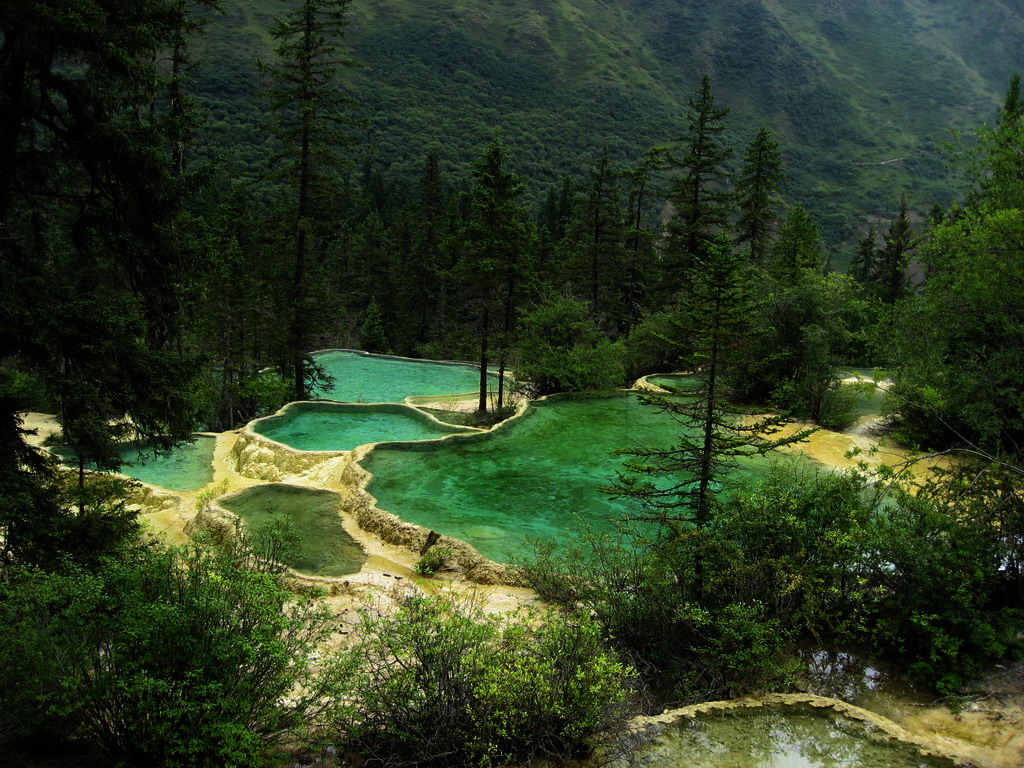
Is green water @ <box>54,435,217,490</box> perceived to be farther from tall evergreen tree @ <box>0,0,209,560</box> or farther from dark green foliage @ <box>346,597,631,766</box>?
dark green foliage @ <box>346,597,631,766</box>

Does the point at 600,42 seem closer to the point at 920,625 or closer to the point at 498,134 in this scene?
the point at 498,134

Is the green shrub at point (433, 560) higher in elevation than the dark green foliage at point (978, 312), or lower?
lower

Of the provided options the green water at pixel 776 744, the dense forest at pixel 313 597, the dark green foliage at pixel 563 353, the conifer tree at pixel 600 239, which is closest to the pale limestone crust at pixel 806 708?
the green water at pixel 776 744

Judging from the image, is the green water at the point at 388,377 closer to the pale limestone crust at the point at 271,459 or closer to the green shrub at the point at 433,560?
the pale limestone crust at the point at 271,459

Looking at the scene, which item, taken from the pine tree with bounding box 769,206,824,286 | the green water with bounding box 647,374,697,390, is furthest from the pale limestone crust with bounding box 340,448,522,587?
the pine tree with bounding box 769,206,824,286

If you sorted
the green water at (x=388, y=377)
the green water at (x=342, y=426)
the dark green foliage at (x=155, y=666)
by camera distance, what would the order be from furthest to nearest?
the green water at (x=388, y=377)
the green water at (x=342, y=426)
the dark green foliage at (x=155, y=666)

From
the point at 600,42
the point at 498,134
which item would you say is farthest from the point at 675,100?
the point at 498,134

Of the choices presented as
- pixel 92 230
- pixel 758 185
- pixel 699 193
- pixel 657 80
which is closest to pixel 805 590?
pixel 92 230
